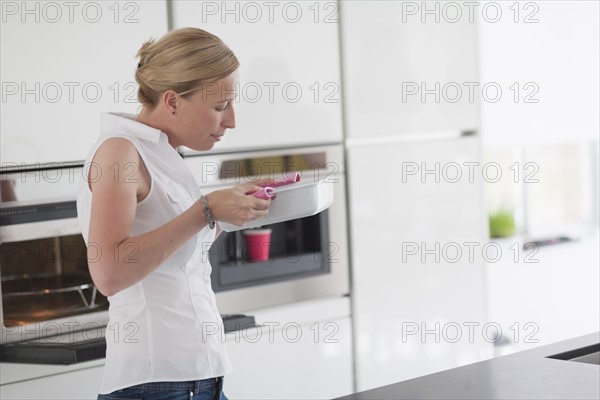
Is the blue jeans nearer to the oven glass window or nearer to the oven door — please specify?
the oven glass window

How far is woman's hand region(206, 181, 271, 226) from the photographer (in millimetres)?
1639

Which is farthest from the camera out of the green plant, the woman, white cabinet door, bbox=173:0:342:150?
the green plant

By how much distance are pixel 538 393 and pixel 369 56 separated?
5.17 feet

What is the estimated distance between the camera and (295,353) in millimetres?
2748

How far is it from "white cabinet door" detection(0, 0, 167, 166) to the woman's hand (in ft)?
2.48

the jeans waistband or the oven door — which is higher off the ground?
the oven door

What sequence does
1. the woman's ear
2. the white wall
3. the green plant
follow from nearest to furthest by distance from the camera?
the woman's ear, the white wall, the green plant

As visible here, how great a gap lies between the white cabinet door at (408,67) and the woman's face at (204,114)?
44.0 inches

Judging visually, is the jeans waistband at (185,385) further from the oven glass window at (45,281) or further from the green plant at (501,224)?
the green plant at (501,224)

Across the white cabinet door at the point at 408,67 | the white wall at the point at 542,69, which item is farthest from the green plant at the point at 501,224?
the white cabinet door at the point at 408,67

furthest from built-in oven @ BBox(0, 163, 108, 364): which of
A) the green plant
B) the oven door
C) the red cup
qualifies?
the green plant

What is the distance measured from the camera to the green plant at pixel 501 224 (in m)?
3.86

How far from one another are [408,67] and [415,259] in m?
0.60

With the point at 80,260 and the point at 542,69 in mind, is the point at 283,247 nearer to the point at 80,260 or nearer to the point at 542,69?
the point at 80,260
